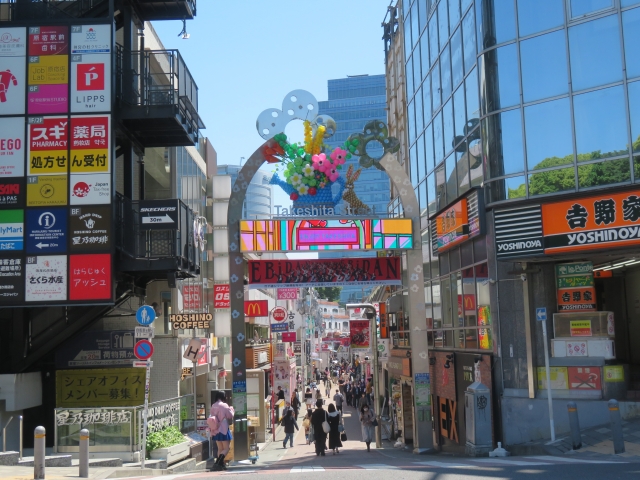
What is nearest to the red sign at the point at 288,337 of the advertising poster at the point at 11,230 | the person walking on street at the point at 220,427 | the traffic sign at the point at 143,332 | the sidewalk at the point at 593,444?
Answer: the advertising poster at the point at 11,230

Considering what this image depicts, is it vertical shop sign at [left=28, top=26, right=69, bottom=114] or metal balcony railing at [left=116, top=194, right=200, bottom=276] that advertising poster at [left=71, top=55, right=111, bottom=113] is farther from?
metal balcony railing at [left=116, top=194, right=200, bottom=276]

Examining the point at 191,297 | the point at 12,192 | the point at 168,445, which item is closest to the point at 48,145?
the point at 12,192

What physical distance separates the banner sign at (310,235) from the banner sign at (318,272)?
0.43 metres

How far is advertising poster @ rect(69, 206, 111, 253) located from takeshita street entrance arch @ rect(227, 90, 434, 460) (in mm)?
3181

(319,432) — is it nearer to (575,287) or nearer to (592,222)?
(575,287)

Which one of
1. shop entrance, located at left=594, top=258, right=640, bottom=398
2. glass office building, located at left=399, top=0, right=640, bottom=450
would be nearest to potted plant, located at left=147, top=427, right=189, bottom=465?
glass office building, located at left=399, top=0, right=640, bottom=450

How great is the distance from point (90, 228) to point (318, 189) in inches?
239

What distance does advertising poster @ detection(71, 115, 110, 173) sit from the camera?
19250mm

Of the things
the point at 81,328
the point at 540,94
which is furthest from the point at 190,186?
the point at 540,94

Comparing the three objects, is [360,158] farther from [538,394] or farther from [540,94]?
[538,394]

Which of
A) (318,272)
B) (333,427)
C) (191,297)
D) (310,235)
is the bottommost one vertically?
(333,427)

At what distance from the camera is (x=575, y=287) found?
1842cm

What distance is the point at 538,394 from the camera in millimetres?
18391

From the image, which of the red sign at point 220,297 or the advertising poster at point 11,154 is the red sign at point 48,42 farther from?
the red sign at point 220,297
